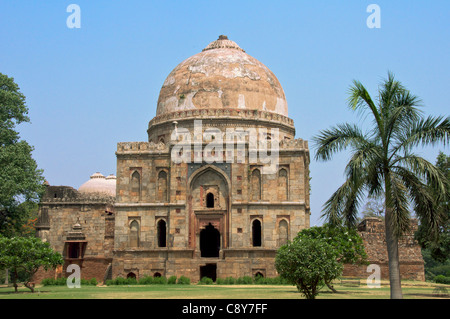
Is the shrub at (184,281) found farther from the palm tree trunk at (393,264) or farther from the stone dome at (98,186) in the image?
the palm tree trunk at (393,264)

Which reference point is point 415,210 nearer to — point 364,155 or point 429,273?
point 364,155

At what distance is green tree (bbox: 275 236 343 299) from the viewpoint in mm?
18312

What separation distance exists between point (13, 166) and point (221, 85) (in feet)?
41.7

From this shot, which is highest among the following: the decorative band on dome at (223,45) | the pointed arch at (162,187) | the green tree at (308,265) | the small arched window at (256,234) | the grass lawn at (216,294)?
the decorative band on dome at (223,45)

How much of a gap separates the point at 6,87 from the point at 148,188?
9.02 meters

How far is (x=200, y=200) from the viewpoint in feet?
114

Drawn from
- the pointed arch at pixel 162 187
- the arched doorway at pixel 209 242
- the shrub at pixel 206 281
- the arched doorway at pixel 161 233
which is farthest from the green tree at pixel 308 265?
the arched doorway at pixel 209 242

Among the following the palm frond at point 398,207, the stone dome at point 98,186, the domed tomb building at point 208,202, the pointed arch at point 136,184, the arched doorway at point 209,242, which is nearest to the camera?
the palm frond at point 398,207

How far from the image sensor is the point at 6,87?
33562mm

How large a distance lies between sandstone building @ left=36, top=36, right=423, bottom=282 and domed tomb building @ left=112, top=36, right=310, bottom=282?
0.05 meters

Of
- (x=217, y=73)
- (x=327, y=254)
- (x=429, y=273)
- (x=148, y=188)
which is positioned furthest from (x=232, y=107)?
(x=429, y=273)

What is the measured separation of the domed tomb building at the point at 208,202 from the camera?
110 ft

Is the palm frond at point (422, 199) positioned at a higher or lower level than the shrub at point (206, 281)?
higher

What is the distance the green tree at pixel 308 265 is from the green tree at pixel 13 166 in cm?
1681
